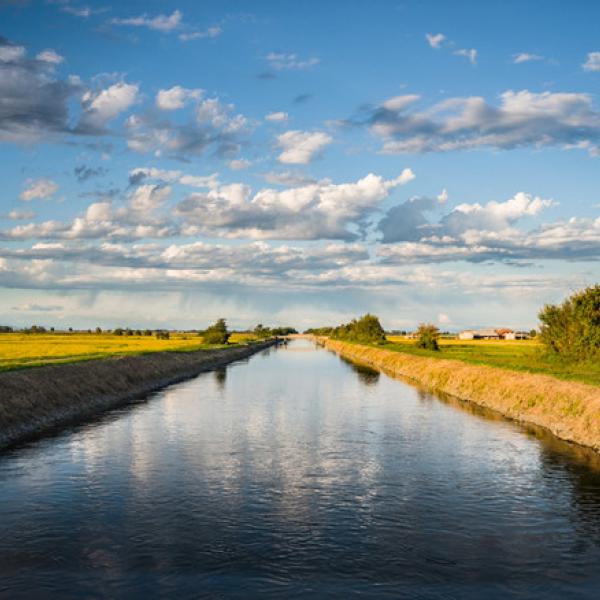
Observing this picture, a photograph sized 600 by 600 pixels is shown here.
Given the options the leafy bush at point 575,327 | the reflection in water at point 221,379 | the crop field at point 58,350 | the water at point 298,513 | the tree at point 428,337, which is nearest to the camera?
the water at point 298,513

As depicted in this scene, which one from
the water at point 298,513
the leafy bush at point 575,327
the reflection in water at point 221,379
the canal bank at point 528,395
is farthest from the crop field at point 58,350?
the leafy bush at point 575,327

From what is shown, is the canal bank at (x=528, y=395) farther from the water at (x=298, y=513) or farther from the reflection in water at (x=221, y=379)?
the reflection in water at (x=221, y=379)

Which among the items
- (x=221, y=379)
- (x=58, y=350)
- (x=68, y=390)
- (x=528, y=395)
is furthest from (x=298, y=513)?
(x=58, y=350)

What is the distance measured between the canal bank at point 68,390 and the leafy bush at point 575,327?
37.1m

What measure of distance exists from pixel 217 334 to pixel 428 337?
7424cm

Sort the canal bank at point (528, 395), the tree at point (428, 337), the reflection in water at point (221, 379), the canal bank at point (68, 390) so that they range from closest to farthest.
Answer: the canal bank at point (528, 395) → the canal bank at point (68, 390) → the reflection in water at point (221, 379) → the tree at point (428, 337)

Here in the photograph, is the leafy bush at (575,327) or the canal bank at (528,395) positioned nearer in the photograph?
the canal bank at (528,395)

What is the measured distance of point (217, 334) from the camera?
172125 mm

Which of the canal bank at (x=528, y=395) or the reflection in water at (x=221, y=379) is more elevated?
the canal bank at (x=528, y=395)

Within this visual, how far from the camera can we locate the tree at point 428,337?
369 ft

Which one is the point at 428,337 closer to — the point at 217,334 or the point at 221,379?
the point at 221,379

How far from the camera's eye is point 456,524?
18.5m

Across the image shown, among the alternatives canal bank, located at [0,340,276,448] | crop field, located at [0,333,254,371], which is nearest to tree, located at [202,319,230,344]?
crop field, located at [0,333,254,371]

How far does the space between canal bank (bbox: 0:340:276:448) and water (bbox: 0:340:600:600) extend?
3.08 m
